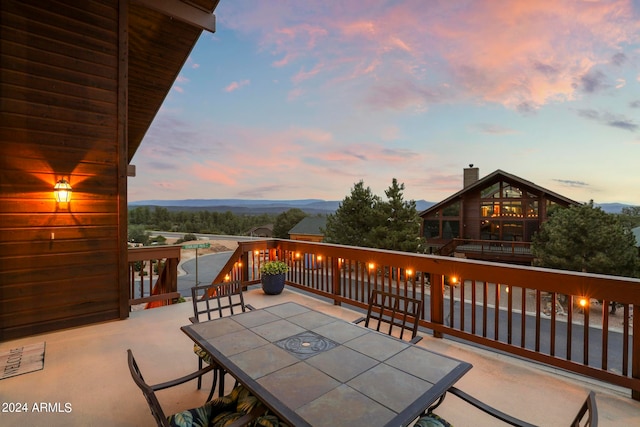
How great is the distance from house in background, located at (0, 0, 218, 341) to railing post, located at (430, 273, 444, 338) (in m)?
3.97

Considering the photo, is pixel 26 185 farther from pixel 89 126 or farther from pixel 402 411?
pixel 402 411

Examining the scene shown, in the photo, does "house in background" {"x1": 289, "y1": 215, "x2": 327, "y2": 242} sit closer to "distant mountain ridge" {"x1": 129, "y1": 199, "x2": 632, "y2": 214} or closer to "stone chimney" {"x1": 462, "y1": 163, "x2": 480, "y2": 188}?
"distant mountain ridge" {"x1": 129, "y1": 199, "x2": 632, "y2": 214}

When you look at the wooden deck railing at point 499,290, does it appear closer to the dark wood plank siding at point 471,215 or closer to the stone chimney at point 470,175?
the dark wood plank siding at point 471,215

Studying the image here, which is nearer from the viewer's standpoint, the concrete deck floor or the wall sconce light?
the concrete deck floor

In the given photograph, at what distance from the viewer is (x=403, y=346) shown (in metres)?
1.70

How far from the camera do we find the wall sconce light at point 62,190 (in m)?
3.48

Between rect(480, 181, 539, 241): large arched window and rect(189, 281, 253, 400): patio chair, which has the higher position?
rect(480, 181, 539, 241): large arched window

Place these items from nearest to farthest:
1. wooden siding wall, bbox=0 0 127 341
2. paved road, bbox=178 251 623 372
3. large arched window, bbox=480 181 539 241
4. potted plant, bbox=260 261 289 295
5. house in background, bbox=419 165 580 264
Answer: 1. wooden siding wall, bbox=0 0 127 341
2. potted plant, bbox=260 261 289 295
3. paved road, bbox=178 251 623 372
4. house in background, bbox=419 165 580 264
5. large arched window, bbox=480 181 539 241

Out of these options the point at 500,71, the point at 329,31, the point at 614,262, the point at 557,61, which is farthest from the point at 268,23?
the point at 614,262

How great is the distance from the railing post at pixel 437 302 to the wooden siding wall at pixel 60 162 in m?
3.98

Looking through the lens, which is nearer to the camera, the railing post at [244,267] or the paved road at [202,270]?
the railing post at [244,267]

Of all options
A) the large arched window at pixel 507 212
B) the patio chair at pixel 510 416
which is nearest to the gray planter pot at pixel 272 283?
the patio chair at pixel 510 416

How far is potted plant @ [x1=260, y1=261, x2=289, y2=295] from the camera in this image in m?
5.11

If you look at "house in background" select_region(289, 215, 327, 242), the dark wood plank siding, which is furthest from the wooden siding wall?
"house in background" select_region(289, 215, 327, 242)
